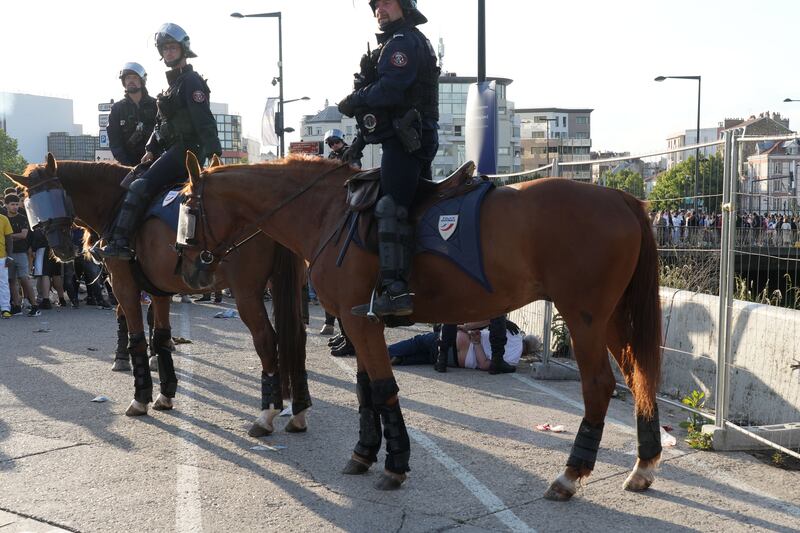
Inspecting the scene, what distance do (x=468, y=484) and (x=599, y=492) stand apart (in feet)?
2.83

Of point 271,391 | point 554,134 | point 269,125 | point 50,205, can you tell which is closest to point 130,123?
point 50,205

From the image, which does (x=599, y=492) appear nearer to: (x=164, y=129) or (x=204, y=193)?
(x=204, y=193)

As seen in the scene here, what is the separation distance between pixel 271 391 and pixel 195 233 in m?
1.56

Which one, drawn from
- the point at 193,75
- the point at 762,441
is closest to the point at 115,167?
the point at 193,75

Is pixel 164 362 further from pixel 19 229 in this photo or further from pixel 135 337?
pixel 19 229

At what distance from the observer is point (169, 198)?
7762mm

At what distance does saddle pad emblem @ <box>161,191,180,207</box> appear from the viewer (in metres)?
7.74

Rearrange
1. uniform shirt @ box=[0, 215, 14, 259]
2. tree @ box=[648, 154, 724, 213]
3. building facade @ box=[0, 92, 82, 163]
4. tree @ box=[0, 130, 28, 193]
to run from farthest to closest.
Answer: building facade @ box=[0, 92, 82, 163]
tree @ box=[0, 130, 28, 193]
uniform shirt @ box=[0, 215, 14, 259]
tree @ box=[648, 154, 724, 213]

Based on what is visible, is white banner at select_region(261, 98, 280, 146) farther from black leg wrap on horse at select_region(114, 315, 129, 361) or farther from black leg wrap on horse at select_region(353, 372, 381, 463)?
black leg wrap on horse at select_region(353, 372, 381, 463)

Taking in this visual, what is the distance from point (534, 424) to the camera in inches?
290

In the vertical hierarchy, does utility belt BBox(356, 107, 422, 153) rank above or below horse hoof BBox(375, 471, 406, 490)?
above

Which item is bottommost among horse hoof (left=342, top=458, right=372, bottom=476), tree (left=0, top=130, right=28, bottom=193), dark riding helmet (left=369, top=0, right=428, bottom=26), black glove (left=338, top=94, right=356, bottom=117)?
horse hoof (left=342, top=458, right=372, bottom=476)

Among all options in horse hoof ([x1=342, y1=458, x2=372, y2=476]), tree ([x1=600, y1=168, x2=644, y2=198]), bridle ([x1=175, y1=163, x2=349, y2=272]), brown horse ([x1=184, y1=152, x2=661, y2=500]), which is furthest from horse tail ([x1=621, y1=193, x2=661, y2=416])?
bridle ([x1=175, y1=163, x2=349, y2=272])

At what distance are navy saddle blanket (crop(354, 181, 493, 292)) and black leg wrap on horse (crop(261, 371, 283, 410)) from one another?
2.00m
